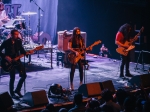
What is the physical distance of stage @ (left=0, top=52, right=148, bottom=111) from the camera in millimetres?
13188

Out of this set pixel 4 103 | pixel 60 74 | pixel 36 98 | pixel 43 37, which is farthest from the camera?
pixel 43 37

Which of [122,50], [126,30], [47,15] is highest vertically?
[47,15]

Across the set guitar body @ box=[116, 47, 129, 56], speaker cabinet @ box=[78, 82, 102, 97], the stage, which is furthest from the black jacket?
guitar body @ box=[116, 47, 129, 56]

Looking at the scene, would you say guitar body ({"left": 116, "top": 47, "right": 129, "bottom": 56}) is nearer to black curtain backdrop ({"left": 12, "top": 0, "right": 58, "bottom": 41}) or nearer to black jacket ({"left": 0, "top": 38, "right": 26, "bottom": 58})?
black jacket ({"left": 0, "top": 38, "right": 26, "bottom": 58})

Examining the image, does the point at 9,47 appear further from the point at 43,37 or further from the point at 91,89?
the point at 43,37

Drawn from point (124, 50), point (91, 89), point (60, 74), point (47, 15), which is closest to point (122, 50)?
point (124, 50)

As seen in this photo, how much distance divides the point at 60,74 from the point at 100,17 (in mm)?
6605

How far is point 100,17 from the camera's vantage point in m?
20.8

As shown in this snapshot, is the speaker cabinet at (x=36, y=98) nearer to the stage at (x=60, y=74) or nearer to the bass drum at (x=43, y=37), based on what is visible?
the stage at (x=60, y=74)

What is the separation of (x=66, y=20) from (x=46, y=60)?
4.30m

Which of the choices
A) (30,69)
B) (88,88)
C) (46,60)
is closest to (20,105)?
(88,88)

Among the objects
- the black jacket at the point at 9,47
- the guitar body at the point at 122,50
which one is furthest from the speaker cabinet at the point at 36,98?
the guitar body at the point at 122,50

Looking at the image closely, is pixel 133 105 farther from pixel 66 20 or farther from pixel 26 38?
pixel 66 20

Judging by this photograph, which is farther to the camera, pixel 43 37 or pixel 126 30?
pixel 43 37
